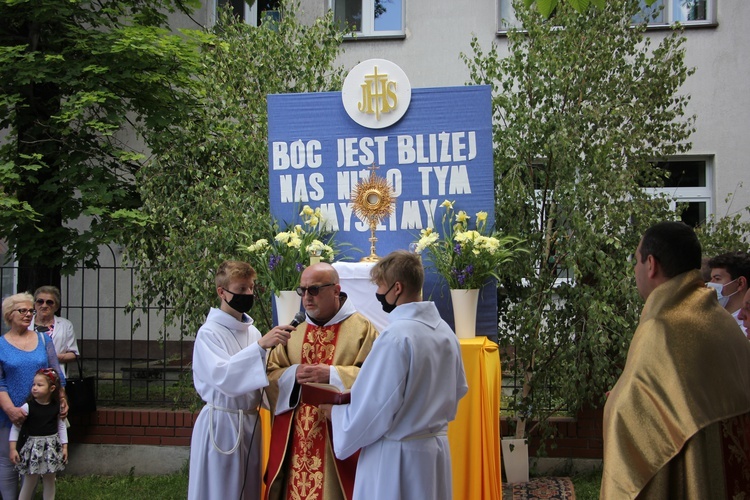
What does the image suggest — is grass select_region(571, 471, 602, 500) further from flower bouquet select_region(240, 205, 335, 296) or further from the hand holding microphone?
the hand holding microphone

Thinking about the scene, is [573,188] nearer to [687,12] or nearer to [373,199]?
[373,199]

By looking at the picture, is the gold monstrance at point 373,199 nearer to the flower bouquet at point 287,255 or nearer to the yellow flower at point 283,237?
the flower bouquet at point 287,255

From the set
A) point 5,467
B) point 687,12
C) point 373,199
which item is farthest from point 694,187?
point 5,467

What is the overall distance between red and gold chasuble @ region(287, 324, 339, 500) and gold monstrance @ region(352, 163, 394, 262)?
1860 mm

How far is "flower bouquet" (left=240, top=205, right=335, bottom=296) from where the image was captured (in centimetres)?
634

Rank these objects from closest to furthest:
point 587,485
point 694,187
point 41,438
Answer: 1. point 41,438
2. point 587,485
3. point 694,187

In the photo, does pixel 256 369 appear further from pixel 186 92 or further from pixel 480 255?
pixel 186 92

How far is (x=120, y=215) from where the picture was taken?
782cm

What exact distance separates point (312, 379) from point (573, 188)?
338 cm

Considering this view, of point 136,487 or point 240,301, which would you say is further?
point 136,487

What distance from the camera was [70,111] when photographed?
7855 mm

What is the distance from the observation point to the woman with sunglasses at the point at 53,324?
7508 mm

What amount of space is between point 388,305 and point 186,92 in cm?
594

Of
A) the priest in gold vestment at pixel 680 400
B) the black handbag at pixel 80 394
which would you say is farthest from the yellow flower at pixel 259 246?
the priest in gold vestment at pixel 680 400
